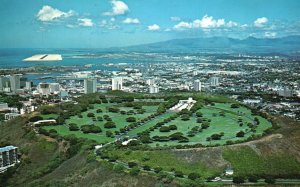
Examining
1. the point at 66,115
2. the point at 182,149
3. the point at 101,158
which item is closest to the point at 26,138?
the point at 66,115

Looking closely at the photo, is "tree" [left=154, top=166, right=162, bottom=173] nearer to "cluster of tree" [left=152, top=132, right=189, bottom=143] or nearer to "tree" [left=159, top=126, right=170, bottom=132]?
"cluster of tree" [left=152, top=132, right=189, bottom=143]

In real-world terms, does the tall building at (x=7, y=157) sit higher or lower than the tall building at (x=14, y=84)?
lower

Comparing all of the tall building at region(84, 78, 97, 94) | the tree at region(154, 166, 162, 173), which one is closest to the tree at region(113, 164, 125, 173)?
the tree at region(154, 166, 162, 173)

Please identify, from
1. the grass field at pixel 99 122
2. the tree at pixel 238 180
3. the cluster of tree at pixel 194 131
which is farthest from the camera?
the grass field at pixel 99 122

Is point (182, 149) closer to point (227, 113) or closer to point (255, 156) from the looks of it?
point (255, 156)

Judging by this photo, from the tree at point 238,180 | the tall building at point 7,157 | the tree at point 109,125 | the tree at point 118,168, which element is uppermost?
the tree at point 109,125

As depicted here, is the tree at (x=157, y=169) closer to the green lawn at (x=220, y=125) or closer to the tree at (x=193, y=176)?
the tree at (x=193, y=176)

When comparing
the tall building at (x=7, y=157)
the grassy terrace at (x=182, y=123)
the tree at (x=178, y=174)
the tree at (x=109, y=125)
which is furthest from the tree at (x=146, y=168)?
the tree at (x=109, y=125)

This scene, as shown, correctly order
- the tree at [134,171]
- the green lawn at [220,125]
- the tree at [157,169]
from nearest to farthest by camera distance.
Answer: the tree at [134,171]
the tree at [157,169]
the green lawn at [220,125]
